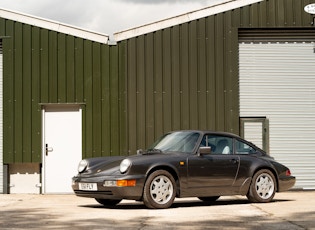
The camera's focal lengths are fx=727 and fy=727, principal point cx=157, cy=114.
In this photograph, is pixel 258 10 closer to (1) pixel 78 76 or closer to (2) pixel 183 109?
(2) pixel 183 109

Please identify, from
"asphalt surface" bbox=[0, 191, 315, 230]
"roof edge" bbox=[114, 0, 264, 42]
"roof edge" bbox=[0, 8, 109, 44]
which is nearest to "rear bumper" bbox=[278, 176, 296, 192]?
"asphalt surface" bbox=[0, 191, 315, 230]

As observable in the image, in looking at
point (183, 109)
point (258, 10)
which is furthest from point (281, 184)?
point (258, 10)

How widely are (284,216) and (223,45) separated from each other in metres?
8.86

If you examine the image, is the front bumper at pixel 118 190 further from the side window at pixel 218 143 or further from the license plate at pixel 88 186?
the side window at pixel 218 143

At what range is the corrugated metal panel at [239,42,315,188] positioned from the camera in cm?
1856

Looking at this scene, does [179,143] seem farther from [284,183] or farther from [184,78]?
[184,78]

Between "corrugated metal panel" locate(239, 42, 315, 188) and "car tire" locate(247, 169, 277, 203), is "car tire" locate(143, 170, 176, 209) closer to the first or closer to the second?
"car tire" locate(247, 169, 277, 203)

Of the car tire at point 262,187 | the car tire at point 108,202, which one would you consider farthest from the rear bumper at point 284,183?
the car tire at point 108,202

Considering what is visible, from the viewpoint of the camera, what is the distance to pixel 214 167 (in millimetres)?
12375

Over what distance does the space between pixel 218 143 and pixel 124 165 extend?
2.06 m

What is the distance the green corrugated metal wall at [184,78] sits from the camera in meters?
18.3

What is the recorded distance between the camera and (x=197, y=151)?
485 inches

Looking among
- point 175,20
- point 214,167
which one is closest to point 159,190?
point 214,167

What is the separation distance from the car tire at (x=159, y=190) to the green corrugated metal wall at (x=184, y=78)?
6.55 metres
